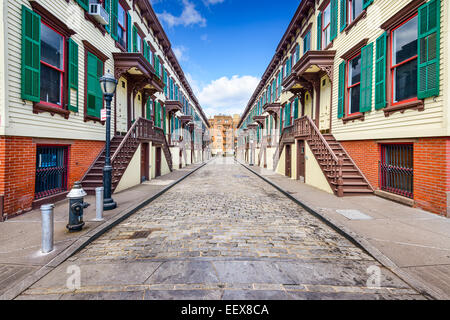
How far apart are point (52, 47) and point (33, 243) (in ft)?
21.4

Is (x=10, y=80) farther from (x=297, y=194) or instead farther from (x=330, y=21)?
(x=330, y=21)

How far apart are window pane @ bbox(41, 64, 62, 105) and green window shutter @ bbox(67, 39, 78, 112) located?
0.32m

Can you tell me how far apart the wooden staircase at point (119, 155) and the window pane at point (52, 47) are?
356 cm

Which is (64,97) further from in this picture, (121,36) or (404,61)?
(404,61)

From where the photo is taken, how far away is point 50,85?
22.4 feet

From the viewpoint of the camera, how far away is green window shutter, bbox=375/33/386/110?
7273 millimetres

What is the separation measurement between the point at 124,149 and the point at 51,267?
700 cm

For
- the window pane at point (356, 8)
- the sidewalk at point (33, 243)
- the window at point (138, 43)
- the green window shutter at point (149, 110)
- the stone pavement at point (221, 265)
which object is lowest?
the stone pavement at point (221, 265)

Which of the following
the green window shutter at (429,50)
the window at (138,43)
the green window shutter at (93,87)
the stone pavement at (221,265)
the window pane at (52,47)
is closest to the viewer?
the stone pavement at (221,265)

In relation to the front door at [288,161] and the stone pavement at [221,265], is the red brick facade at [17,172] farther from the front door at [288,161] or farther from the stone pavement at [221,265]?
the front door at [288,161]

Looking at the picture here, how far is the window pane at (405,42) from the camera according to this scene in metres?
6.40

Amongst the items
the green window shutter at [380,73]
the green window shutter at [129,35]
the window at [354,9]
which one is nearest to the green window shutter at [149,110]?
the green window shutter at [129,35]
